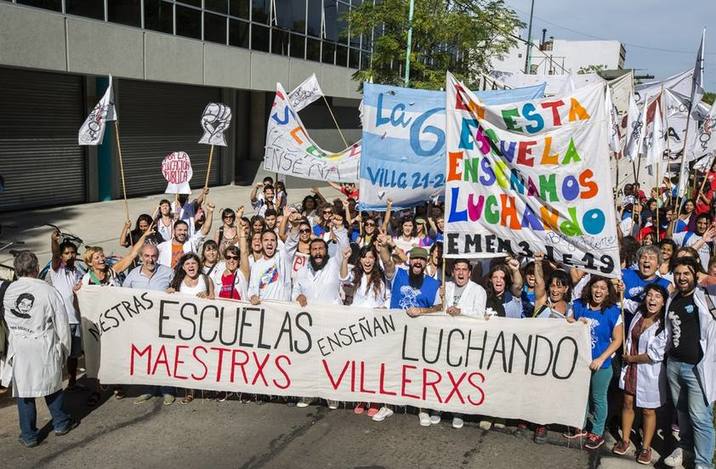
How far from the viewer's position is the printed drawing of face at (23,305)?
5.07 meters

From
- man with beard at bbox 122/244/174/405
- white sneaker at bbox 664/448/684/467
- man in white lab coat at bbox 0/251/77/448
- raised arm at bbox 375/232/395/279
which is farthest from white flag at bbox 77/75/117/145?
white sneaker at bbox 664/448/684/467

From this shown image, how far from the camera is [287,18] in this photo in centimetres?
2311

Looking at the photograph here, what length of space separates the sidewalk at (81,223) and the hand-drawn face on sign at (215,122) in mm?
4157

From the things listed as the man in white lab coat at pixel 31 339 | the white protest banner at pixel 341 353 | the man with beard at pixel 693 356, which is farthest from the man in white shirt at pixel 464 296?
the man in white lab coat at pixel 31 339

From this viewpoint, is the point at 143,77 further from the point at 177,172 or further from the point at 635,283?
the point at 635,283

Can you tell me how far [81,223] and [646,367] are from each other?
44.2 feet

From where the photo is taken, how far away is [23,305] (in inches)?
200

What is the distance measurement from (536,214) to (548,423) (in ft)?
6.01

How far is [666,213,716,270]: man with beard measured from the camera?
314 inches

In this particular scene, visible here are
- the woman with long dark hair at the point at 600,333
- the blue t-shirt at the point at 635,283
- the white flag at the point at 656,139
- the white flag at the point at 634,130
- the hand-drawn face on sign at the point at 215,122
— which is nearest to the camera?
the woman with long dark hair at the point at 600,333

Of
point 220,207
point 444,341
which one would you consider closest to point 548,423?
point 444,341

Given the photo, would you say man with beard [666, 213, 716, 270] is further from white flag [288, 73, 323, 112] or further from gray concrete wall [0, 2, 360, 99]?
gray concrete wall [0, 2, 360, 99]

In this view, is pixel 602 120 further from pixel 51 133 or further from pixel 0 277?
pixel 51 133

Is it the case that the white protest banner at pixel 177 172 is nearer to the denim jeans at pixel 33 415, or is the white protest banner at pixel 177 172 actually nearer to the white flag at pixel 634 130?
the denim jeans at pixel 33 415
